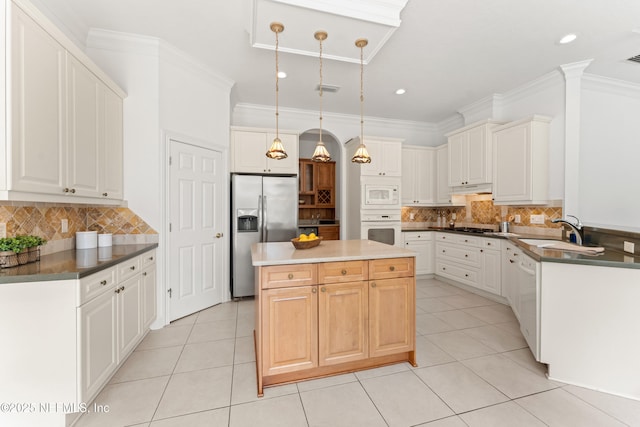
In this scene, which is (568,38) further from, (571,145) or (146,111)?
(146,111)

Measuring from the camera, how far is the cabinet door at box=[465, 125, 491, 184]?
4.11 m

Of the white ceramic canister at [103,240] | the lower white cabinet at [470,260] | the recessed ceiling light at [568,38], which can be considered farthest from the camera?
the lower white cabinet at [470,260]

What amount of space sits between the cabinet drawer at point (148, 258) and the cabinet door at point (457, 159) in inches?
178

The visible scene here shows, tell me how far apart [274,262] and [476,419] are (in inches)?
63.0

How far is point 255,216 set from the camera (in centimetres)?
402

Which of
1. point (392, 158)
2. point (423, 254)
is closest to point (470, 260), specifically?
point (423, 254)

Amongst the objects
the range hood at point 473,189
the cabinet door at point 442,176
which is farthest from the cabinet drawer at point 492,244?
the cabinet door at point 442,176

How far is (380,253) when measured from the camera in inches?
86.7

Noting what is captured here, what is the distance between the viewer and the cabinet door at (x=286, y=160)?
4203mm

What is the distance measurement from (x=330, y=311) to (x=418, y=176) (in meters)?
3.96

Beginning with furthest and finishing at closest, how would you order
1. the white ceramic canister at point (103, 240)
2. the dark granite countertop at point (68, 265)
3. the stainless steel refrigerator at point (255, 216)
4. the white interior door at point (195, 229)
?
1. the stainless steel refrigerator at point (255, 216)
2. the white interior door at point (195, 229)
3. the white ceramic canister at point (103, 240)
4. the dark granite countertop at point (68, 265)

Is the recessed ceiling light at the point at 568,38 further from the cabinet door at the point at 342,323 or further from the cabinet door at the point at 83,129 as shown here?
the cabinet door at the point at 83,129

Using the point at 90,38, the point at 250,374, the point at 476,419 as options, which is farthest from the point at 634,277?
the point at 90,38

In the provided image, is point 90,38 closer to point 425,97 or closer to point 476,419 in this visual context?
point 425,97
